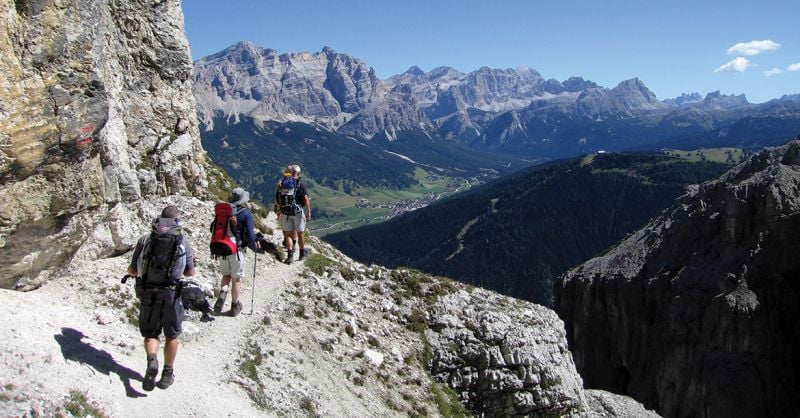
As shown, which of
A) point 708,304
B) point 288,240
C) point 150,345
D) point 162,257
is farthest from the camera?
point 708,304

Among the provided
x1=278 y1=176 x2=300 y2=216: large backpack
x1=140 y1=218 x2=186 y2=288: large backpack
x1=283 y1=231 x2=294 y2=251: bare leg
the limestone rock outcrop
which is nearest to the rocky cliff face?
x1=140 y1=218 x2=186 y2=288: large backpack

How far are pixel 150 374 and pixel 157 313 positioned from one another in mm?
1435

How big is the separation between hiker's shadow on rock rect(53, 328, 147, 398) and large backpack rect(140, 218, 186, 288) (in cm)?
224

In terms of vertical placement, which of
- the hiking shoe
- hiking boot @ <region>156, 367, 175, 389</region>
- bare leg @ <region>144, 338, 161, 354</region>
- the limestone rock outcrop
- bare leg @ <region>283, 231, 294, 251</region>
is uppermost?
bare leg @ <region>283, 231, 294, 251</region>

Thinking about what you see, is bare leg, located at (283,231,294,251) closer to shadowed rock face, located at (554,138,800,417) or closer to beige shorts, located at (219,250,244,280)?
beige shorts, located at (219,250,244,280)

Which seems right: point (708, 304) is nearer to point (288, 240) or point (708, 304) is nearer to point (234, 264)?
point (288, 240)

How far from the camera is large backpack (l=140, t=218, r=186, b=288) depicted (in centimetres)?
1239

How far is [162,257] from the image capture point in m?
12.4

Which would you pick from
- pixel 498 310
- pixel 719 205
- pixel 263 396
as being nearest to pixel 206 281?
pixel 263 396

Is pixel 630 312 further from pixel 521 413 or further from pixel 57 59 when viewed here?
pixel 57 59

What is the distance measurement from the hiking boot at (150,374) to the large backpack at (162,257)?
5.79ft

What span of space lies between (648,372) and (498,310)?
3390 inches

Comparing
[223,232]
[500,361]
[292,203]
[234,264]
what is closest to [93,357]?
[223,232]

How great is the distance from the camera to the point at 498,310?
2662cm
